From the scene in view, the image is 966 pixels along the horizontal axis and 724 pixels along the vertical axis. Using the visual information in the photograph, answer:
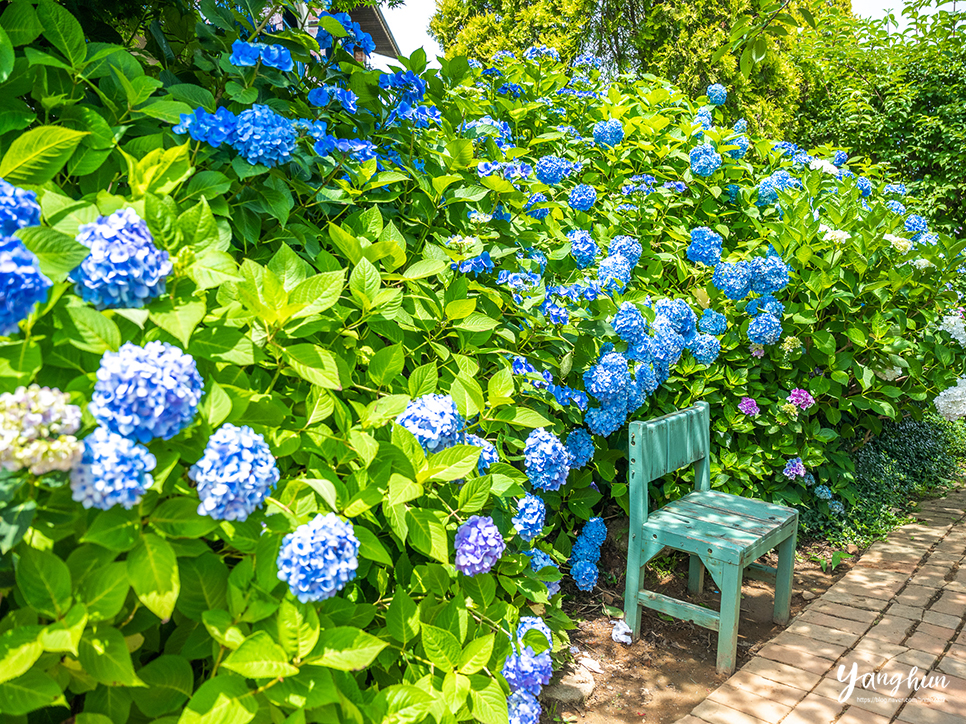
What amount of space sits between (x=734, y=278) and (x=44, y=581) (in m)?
3.06

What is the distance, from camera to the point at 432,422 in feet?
4.90

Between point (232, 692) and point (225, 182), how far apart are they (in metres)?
1.06

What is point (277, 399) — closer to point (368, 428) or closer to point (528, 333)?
point (368, 428)

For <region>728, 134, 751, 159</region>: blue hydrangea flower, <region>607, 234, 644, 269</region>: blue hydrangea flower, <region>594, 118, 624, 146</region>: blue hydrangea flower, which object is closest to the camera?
<region>607, 234, 644, 269</region>: blue hydrangea flower

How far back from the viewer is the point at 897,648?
2.64 m

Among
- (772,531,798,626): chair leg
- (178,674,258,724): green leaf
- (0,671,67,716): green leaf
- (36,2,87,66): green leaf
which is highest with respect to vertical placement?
(36,2,87,66): green leaf

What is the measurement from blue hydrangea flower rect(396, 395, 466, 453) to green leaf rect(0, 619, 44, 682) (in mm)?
751

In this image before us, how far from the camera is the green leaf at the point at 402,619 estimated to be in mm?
1438

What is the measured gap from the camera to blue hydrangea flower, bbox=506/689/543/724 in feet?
5.57

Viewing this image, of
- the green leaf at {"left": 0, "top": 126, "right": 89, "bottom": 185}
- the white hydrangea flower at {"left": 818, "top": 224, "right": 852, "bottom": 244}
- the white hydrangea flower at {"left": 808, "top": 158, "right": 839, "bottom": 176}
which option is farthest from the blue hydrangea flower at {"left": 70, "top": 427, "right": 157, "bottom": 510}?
the white hydrangea flower at {"left": 808, "top": 158, "right": 839, "bottom": 176}

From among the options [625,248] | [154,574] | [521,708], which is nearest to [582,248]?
[625,248]

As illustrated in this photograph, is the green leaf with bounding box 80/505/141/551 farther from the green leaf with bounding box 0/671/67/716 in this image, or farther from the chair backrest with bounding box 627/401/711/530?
the chair backrest with bounding box 627/401/711/530

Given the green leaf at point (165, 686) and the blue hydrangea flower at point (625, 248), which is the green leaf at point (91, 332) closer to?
the green leaf at point (165, 686)

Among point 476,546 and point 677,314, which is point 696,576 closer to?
point 677,314
